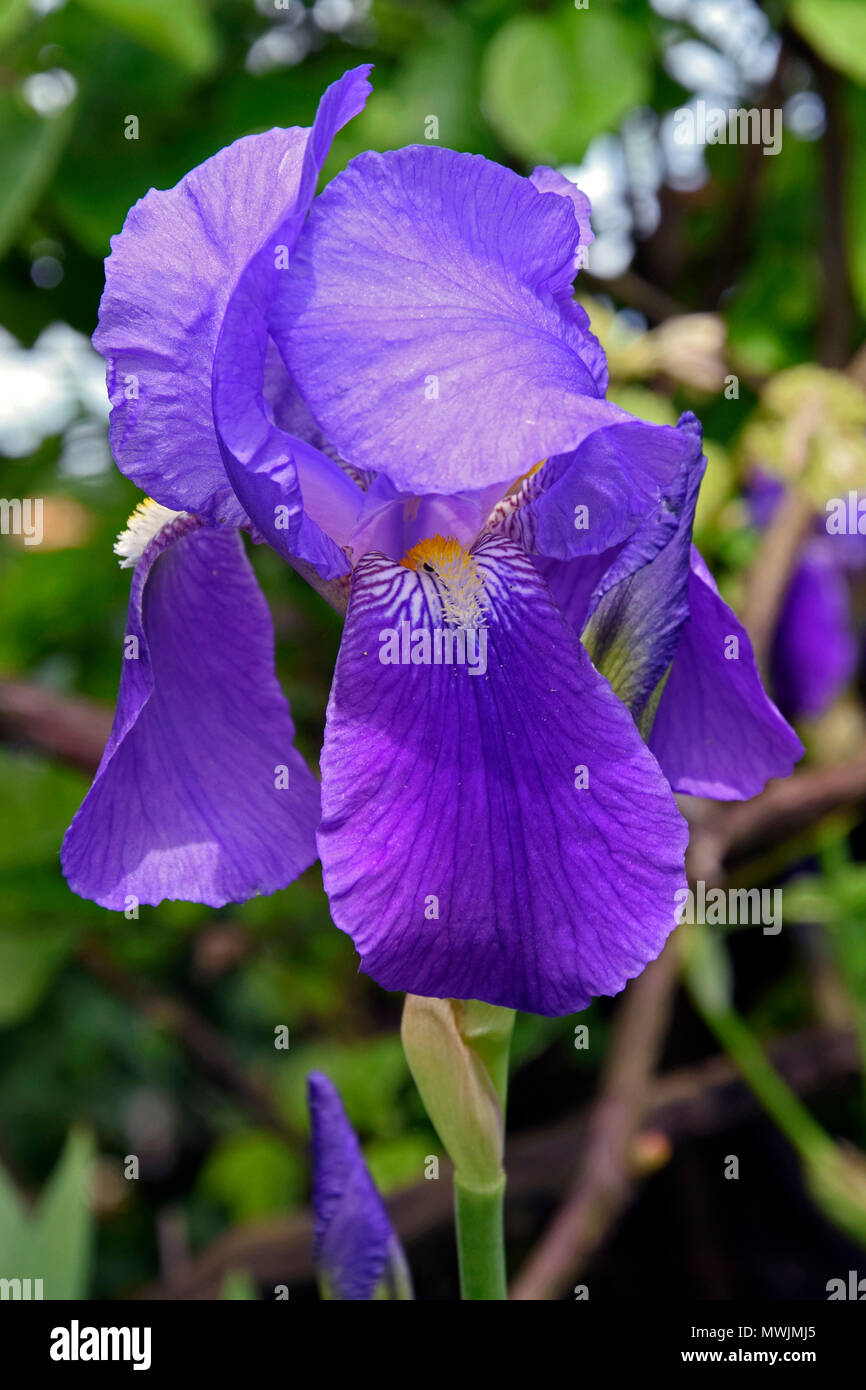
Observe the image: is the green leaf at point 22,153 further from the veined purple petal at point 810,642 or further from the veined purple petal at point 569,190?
the veined purple petal at point 810,642

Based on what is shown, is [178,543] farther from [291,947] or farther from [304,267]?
[291,947]

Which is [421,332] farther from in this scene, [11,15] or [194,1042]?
[194,1042]

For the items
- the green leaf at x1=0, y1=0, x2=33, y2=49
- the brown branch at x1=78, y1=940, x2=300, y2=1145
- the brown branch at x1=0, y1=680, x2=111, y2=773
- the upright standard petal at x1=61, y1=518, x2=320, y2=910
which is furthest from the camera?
the brown branch at x1=78, y1=940, x2=300, y2=1145

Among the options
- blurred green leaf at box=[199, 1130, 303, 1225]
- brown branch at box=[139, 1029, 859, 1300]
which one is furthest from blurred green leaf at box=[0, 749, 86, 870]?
blurred green leaf at box=[199, 1130, 303, 1225]

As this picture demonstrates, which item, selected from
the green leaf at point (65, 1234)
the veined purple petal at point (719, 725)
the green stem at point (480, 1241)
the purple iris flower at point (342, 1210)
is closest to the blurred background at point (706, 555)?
the green leaf at point (65, 1234)

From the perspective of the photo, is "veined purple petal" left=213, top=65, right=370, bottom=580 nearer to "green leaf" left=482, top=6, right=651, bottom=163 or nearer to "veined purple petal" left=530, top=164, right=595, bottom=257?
"veined purple petal" left=530, top=164, right=595, bottom=257

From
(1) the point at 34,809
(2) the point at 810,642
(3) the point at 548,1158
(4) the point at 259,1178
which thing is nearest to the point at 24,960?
(1) the point at 34,809
